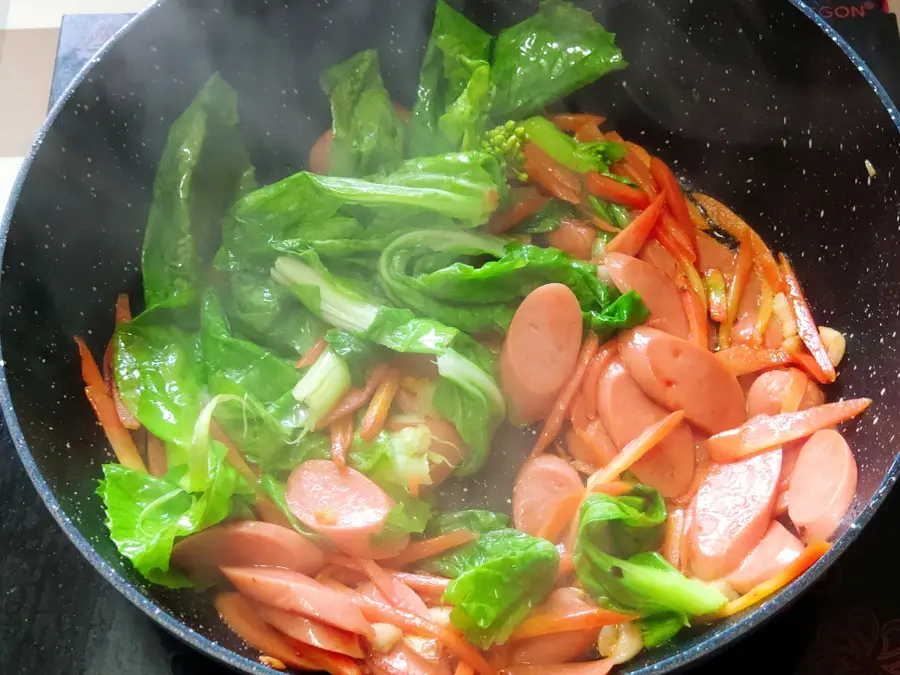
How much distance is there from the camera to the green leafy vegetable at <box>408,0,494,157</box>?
2014 millimetres

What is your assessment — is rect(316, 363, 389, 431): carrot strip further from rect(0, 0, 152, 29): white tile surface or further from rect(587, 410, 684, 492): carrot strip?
rect(0, 0, 152, 29): white tile surface

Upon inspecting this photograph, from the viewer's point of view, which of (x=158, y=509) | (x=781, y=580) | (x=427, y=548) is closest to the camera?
(x=781, y=580)

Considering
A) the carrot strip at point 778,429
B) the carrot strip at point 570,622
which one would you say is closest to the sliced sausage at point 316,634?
the carrot strip at point 570,622

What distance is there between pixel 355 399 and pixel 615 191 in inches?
35.4

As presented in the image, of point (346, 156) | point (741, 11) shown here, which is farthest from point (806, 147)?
point (346, 156)

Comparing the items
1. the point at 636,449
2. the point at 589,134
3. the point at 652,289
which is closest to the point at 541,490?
the point at 636,449

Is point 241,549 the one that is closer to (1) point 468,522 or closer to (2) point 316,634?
(2) point 316,634

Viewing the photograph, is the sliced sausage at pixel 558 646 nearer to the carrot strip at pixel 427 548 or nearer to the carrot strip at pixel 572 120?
the carrot strip at pixel 427 548

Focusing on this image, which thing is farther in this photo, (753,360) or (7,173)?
(7,173)

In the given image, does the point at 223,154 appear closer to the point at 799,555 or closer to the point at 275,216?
the point at 275,216

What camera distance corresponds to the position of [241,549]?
5.36 feet

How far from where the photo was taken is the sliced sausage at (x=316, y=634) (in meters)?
1.53

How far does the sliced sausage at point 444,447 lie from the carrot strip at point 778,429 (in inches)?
22.8

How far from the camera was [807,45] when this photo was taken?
1.87 m
